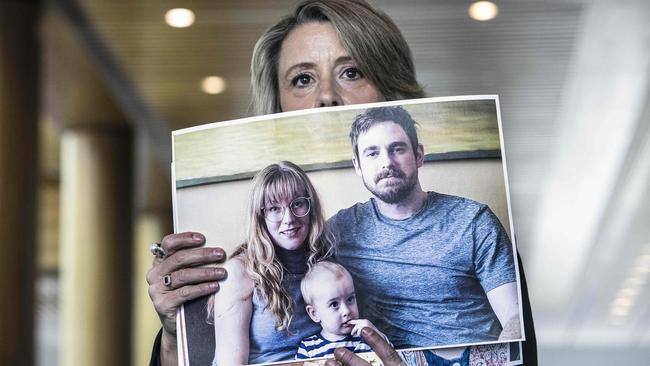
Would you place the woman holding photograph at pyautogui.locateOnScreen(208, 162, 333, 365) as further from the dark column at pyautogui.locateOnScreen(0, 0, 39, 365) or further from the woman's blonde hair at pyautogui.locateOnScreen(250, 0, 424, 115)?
the dark column at pyautogui.locateOnScreen(0, 0, 39, 365)

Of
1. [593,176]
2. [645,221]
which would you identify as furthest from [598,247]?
[593,176]

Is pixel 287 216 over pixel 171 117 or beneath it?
beneath

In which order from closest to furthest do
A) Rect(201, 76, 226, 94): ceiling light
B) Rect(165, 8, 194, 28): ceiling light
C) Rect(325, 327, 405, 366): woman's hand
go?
1. Rect(325, 327, 405, 366): woman's hand
2. Rect(165, 8, 194, 28): ceiling light
3. Rect(201, 76, 226, 94): ceiling light

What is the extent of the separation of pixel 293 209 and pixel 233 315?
16 cm

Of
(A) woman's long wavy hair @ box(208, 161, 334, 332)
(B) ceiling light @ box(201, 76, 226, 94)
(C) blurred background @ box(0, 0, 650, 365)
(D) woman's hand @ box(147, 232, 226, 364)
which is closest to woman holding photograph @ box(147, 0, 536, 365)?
(D) woman's hand @ box(147, 232, 226, 364)

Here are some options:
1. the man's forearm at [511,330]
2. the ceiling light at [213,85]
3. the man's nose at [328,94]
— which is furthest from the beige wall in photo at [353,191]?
the ceiling light at [213,85]

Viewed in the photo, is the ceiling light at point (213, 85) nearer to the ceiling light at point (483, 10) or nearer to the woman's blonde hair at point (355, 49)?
the ceiling light at point (483, 10)

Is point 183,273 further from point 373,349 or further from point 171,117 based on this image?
point 171,117

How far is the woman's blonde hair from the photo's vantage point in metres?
1.94

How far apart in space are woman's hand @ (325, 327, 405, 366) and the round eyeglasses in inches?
6.9

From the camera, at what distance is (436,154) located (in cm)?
162

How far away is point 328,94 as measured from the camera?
1.88 m

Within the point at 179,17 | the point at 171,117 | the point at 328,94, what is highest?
the point at 171,117

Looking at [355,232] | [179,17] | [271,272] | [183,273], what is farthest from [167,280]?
[179,17]
